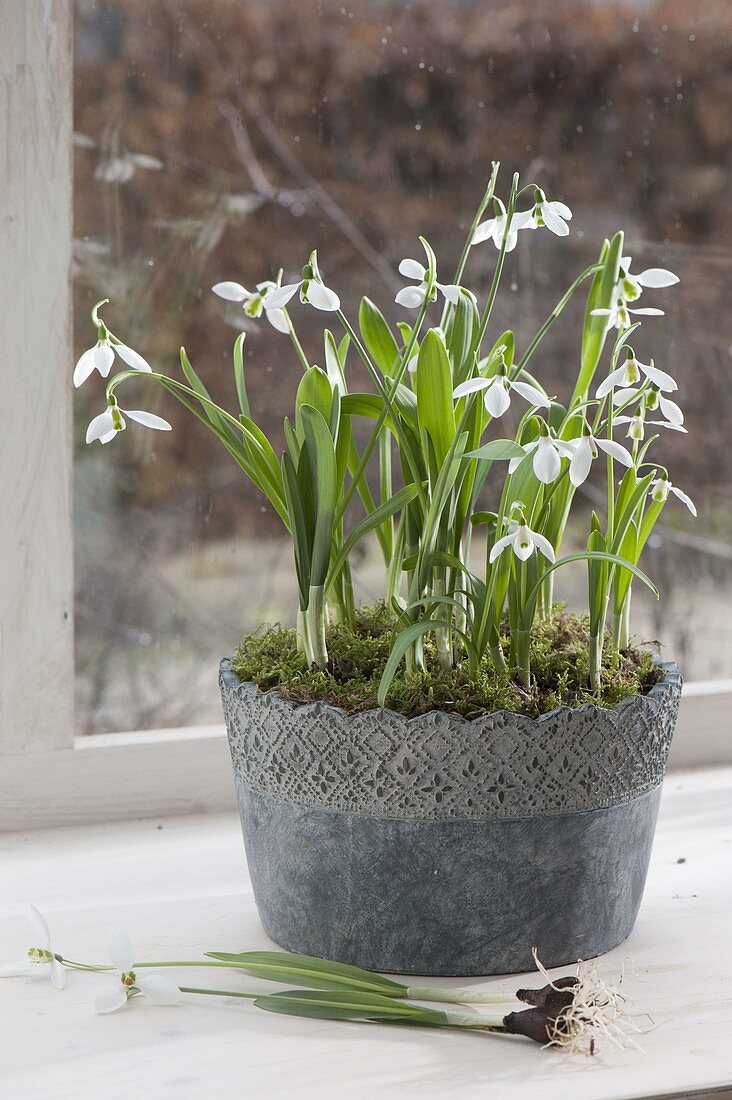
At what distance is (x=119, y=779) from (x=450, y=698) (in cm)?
48

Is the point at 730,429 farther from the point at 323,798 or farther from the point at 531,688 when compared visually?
the point at 323,798

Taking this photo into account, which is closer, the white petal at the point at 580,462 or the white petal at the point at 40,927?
the white petal at the point at 580,462

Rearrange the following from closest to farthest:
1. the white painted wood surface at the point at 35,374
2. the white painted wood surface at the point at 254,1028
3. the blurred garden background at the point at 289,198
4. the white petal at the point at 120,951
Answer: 1. the white painted wood surface at the point at 254,1028
2. the white petal at the point at 120,951
3. the white painted wood surface at the point at 35,374
4. the blurred garden background at the point at 289,198

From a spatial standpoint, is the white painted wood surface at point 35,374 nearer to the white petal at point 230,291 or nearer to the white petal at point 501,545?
the white petal at point 230,291

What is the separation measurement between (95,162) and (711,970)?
991mm

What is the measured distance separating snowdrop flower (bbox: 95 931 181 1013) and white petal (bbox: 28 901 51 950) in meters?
0.06

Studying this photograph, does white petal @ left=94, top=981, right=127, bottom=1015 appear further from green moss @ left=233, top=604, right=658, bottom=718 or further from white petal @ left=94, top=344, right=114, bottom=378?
white petal @ left=94, top=344, right=114, bottom=378

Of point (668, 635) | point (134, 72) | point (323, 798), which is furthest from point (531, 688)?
point (134, 72)

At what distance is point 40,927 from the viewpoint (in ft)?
2.45

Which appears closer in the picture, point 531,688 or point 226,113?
point 531,688

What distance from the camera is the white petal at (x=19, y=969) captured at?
2.42 ft

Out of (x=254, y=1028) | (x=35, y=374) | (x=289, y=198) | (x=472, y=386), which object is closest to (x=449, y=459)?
(x=472, y=386)

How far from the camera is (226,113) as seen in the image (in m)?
1.24

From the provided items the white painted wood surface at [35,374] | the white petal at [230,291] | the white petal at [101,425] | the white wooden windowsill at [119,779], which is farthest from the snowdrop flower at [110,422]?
the white wooden windowsill at [119,779]
